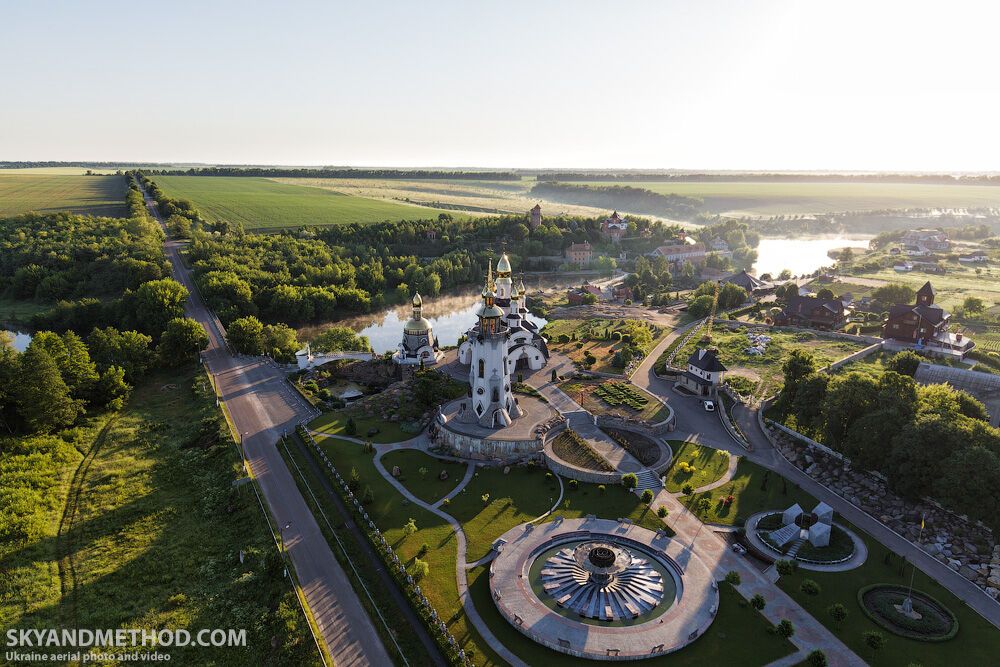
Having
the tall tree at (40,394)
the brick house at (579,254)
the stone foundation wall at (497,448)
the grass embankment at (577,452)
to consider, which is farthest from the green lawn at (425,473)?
the brick house at (579,254)

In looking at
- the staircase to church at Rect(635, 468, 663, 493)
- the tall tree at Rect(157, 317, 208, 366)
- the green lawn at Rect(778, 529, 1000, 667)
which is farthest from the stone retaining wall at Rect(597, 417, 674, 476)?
the tall tree at Rect(157, 317, 208, 366)

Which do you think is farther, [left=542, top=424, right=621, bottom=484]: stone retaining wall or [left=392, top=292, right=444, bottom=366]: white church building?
[left=392, top=292, right=444, bottom=366]: white church building

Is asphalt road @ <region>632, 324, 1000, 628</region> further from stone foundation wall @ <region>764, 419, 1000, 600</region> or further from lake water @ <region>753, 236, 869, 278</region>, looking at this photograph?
lake water @ <region>753, 236, 869, 278</region>

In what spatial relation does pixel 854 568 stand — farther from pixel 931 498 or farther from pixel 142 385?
pixel 142 385

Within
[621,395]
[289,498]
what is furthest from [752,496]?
[289,498]

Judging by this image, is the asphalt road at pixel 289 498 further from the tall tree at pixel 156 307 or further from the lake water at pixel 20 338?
the lake water at pixel 20 338

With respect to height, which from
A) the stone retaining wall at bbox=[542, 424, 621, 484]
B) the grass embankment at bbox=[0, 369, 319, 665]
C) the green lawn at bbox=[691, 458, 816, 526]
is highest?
the stone retaining wall at bbox=[542, 424, 621, 484]

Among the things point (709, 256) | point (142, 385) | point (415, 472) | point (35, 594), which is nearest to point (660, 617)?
point (415, 472)
